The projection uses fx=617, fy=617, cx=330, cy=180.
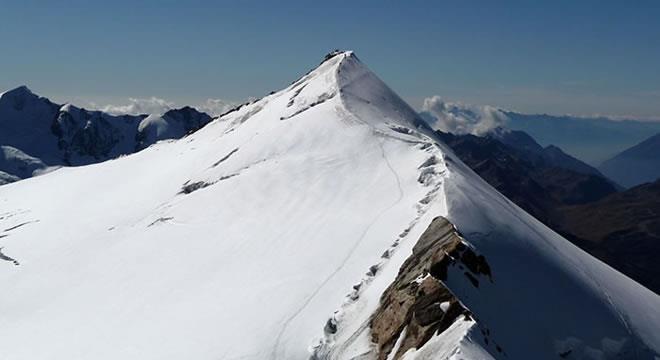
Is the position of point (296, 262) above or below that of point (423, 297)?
above

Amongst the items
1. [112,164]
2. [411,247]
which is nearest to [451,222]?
[411,247]

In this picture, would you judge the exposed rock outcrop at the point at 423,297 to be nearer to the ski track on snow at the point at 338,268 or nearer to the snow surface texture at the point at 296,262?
the snow surface texture at the point at 296,262

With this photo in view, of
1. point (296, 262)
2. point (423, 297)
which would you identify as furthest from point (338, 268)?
point (423, 297)

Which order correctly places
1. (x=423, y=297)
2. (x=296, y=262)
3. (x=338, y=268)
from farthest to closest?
1. (x=296, y=262)
2. (x=338, y=268)
3. (x=423, y=297)

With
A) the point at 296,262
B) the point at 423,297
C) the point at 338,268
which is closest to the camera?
the point at 423,297

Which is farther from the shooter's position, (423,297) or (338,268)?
(338,268)

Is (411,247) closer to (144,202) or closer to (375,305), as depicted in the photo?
(375,305)

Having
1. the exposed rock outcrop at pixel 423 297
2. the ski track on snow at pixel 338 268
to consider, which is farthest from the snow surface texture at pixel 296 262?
the exposed rock outcrop at pixel 423 297

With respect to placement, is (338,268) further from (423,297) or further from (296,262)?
(423,297)
